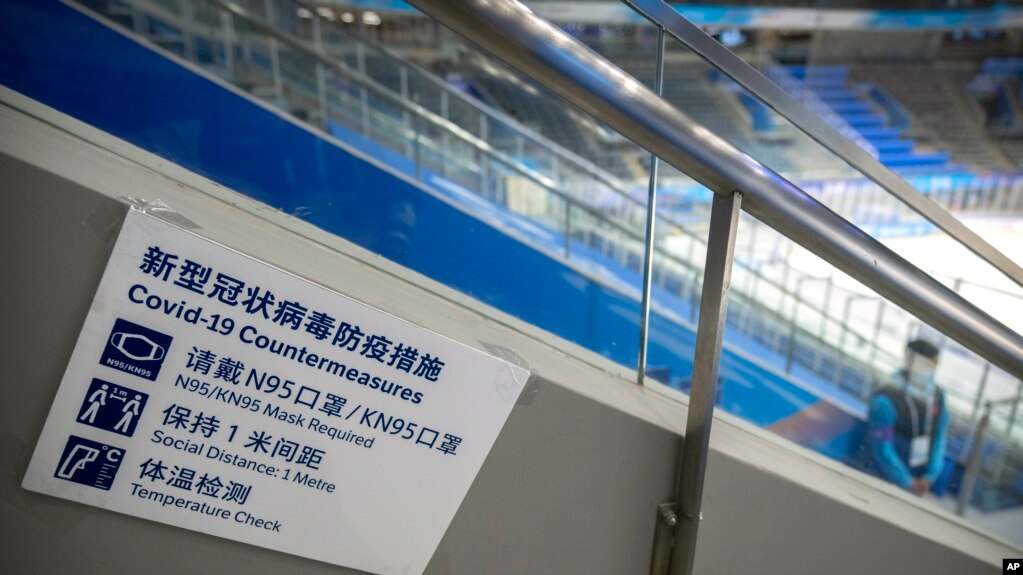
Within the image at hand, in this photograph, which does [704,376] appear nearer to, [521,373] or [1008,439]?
[521,373]

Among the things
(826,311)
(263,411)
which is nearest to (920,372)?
(826,311)

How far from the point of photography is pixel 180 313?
0.63 m

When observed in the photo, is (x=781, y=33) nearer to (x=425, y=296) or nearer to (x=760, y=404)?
(x=760, y=404)

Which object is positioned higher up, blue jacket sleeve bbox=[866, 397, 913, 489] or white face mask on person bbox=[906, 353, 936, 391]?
white face mask on person bbox=[906, 353, 936, 391]

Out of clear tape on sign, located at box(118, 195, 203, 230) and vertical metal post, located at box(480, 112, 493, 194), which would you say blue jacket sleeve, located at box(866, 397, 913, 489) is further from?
vertical metal post, located at box(480, 112, 493, 194)

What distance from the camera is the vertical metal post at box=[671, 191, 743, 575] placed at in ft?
2.50

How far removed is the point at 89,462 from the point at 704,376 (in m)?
0.69

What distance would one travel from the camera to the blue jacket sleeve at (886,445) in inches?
47.7

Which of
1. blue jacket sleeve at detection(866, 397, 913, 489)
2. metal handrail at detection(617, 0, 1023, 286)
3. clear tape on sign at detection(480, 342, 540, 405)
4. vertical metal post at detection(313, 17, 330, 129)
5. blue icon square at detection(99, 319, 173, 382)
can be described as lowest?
blue icon square at detection(99, 319, 173, 382)

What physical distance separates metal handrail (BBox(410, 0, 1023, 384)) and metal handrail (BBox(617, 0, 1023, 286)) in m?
0.20

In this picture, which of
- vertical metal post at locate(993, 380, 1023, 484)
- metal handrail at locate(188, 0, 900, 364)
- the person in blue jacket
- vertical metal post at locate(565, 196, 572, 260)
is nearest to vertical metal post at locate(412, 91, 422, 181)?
metal handrail at locate(188, 0, 900, 364)

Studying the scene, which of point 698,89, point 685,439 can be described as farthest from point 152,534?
point 698,89

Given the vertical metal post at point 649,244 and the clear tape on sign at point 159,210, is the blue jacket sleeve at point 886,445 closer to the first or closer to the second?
the vertical metal post at point 649,244

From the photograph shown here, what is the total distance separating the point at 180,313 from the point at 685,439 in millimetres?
609
